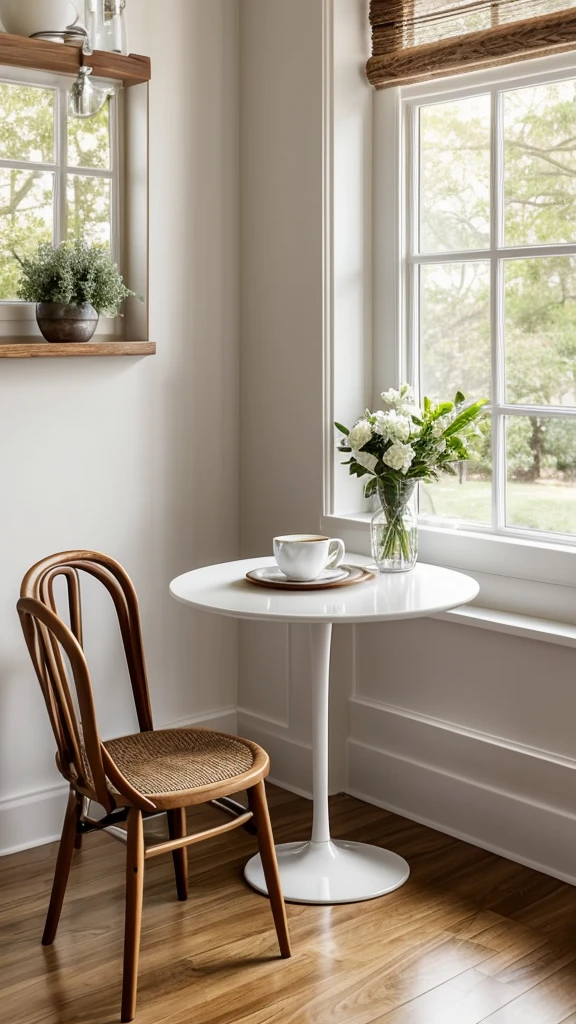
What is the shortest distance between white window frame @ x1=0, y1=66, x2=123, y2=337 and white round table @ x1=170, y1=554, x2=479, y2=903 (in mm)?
826

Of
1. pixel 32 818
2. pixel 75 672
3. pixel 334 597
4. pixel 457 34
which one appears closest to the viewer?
pixel 75 672

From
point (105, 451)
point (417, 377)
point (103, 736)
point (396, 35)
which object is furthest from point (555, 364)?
point (103, 736)

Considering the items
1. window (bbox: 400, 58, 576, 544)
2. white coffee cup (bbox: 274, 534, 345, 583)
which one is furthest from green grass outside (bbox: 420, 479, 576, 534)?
white coffee cup (bbox: 274, 534, 345, 583)

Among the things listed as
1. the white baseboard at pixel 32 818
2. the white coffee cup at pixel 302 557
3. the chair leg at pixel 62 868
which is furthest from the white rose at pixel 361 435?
the white baseboard at pixel 32 818

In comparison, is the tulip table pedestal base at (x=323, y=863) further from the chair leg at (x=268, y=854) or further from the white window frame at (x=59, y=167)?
the white window frame at (x=59, y=167)

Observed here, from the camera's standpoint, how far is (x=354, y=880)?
255 centimetres

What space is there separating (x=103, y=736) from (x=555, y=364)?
157 cm

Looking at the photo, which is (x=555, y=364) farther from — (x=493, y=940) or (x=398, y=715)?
(x=493, y=940)

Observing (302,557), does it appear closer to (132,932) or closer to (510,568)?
(510,568)

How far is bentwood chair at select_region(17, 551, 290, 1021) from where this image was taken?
2.06 metres

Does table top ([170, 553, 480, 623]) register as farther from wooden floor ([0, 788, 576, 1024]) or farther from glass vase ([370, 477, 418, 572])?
wooden floor ([0, 788, 576, 1024])

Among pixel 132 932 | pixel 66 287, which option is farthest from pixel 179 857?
pixel 66 287

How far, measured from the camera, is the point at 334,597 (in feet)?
7.86

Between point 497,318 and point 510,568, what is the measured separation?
64cm
